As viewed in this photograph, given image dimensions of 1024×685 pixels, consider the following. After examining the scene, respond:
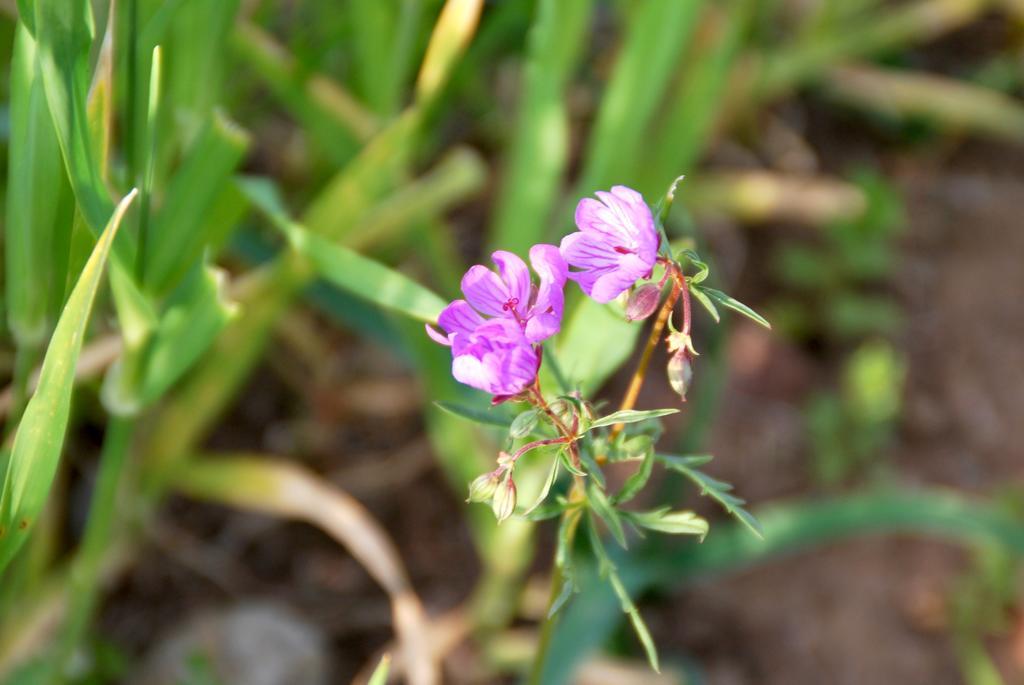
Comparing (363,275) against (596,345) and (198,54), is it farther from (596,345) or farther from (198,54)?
(198,54)

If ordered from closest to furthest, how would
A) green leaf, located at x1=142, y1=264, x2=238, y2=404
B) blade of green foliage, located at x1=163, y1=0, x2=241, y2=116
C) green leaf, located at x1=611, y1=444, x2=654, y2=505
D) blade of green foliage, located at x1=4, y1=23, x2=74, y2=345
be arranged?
1. green leaf, located at x1=611, y1=444, x2=654, y2=505
2. blade of green foliage, located at x1=4, y1=23, x2=74, y2=345
3. green leaf, located at x1=142, y1=264, x2=238, y2=404
4. blade of green foliage, located at x1=163, y1=0, x2=241, y2=116

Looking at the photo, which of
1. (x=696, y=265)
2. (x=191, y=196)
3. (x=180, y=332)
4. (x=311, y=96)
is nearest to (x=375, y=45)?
(x=311, y=96)

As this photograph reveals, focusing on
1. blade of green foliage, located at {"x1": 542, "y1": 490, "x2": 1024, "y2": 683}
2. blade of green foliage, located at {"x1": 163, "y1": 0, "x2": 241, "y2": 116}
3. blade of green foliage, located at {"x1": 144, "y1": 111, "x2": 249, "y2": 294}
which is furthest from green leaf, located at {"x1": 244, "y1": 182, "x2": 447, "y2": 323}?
blade of green foliage, located at {"x1": 542, "y1": 490, "x2": 1024, "y2": 683}

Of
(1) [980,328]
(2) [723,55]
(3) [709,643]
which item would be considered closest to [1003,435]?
(1) [980,328]

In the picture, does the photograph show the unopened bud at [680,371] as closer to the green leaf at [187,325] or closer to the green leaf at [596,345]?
the green leaf at [596,345]

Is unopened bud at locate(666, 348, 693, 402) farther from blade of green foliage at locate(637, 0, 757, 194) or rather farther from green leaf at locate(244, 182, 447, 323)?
blade of green foliage at locate(637, 0, 757, 194)

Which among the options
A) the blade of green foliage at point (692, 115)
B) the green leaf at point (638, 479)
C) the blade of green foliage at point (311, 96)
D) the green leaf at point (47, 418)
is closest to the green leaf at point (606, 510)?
the green leaf at point (638, 479)
